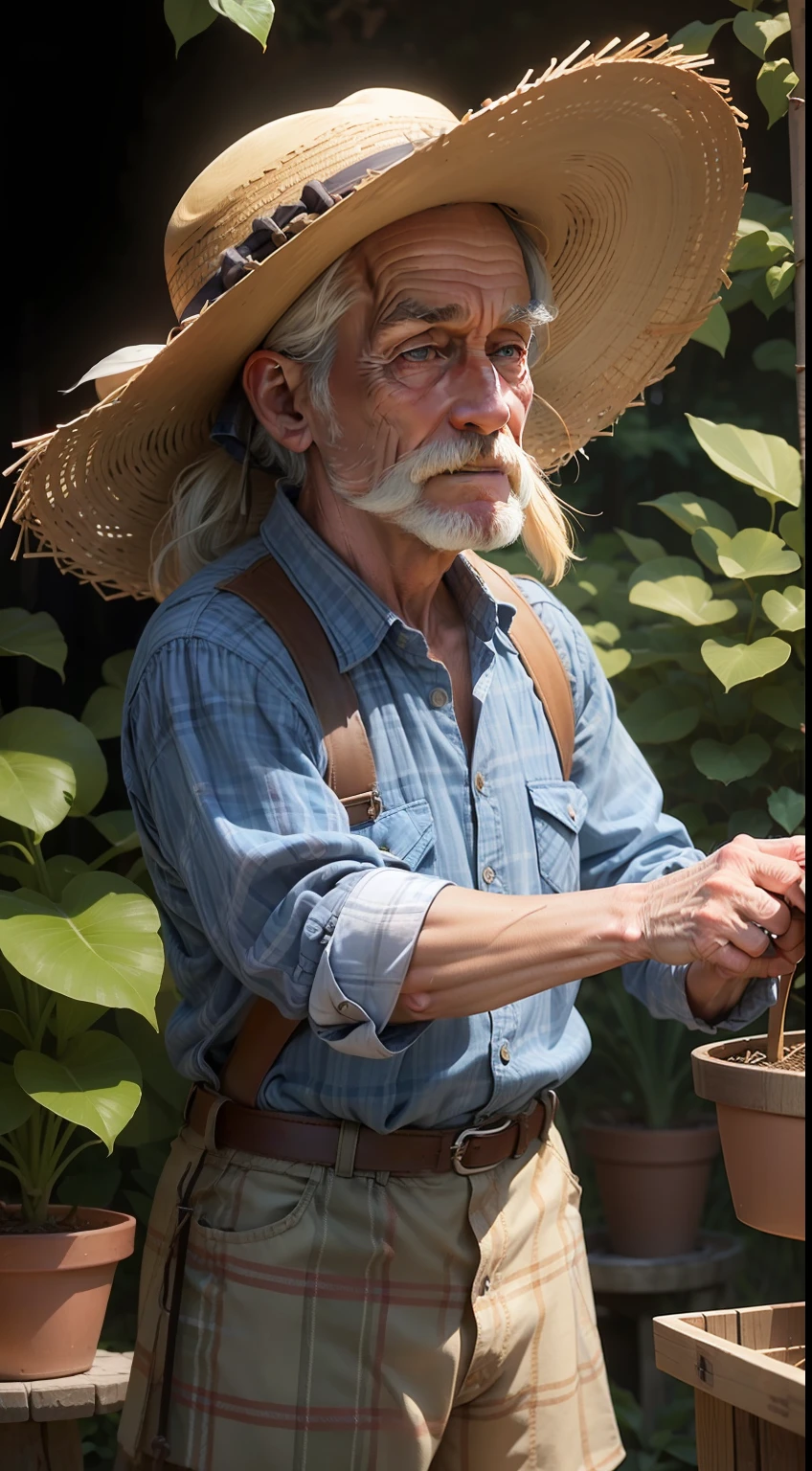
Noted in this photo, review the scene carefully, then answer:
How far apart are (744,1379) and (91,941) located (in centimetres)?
129

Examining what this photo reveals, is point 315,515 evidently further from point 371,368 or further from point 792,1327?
point 792,1327

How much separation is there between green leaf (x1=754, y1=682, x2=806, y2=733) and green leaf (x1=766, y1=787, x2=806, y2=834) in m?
0.12

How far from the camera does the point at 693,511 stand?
294cm

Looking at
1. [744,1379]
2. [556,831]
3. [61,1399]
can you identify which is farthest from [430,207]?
[61,1399]

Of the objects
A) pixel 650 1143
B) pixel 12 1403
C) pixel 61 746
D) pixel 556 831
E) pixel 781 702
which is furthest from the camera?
pixel 650 1143

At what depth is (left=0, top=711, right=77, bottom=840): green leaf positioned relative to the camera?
7.75 ft

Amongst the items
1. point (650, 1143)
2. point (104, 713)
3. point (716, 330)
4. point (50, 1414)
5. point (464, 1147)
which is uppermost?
point (716, 330)

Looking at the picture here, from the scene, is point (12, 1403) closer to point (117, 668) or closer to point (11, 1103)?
point (11, 1103)

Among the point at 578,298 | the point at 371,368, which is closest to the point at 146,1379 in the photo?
the point at 371,368

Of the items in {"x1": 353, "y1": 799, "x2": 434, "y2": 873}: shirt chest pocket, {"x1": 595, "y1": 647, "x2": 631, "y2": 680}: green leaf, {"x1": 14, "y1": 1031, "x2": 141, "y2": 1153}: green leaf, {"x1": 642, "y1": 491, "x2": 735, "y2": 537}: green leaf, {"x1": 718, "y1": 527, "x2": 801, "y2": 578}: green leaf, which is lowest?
{"x1": 14, "y1": 1031, "x2": 141, "y2": 1153}: green leaf

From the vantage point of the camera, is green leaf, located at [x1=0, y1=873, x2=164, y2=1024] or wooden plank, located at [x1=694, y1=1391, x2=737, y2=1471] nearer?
wooden plank, located at [x1=694, y1=1391, x2=737, y2=1471]

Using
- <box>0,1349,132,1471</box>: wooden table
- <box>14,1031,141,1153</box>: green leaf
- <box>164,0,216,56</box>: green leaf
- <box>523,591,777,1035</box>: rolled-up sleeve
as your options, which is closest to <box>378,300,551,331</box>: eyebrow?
<box>523,591,777,1035</box>: rolled-up sleeve

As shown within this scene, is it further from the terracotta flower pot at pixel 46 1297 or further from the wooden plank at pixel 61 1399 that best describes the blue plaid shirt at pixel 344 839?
the wooden plank at pixel 61 1399

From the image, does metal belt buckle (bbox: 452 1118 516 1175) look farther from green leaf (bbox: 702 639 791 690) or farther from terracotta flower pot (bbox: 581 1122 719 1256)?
terracotta flower pot (bbox: 581 1122 719 1256)
